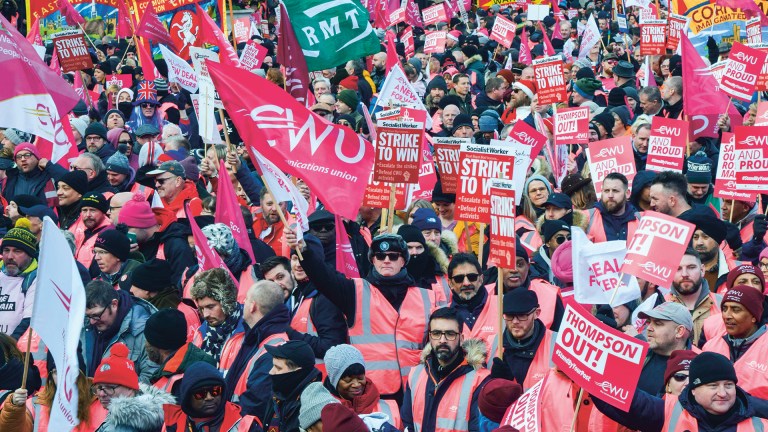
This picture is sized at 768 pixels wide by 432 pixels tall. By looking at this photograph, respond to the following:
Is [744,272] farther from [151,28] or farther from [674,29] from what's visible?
[151,28]

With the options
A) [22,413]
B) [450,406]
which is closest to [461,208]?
[450,406]

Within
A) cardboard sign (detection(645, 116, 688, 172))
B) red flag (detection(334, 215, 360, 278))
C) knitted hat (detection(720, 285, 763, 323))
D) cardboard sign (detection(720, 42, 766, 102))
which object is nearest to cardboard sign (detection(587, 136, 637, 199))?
cardboard sign (detection(645, 116, 688, 172))

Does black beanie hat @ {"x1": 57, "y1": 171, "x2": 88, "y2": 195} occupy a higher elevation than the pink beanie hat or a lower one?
higher

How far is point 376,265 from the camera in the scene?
22.3ft

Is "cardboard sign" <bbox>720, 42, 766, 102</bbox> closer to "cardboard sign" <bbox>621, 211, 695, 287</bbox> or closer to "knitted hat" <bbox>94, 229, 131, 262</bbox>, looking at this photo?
"cardboard sign" <bbox>621, 211, 695, 287</bbox>

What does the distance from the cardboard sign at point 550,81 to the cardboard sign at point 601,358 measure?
7.40 meters

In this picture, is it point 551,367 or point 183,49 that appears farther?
point 183,49

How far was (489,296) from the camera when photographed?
7.18m

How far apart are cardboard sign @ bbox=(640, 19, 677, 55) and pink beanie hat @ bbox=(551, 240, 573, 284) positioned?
7.62 m

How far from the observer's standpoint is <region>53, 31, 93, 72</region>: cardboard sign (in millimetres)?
14938

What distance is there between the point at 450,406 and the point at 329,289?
1.05 meters

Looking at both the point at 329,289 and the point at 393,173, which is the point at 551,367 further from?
the point at 393,173

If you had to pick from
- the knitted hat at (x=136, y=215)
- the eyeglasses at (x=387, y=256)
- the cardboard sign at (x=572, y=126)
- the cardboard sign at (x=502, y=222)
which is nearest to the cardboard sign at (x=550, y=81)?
the cardboard sign at (x=572, y=126)

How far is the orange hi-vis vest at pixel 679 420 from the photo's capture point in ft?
17.0
